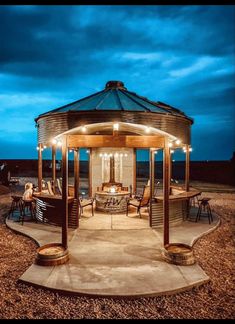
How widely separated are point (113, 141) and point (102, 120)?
5496 mm

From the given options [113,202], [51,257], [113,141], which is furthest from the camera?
[113,202]

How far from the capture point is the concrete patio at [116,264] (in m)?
4.19

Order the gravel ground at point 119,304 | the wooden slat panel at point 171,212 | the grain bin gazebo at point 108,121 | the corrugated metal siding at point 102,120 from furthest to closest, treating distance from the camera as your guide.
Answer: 1. the corrugated metal siding at point 102,120
2. the grain bin gazebo at point 108,121
3. the wooden slat panel at point 171,212
4. the gravel ground at point 119,304

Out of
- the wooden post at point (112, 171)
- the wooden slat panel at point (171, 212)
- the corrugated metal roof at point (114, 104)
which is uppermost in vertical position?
the corrugated metal roof at point (114, 104)

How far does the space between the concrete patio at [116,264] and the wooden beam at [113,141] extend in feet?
7.92

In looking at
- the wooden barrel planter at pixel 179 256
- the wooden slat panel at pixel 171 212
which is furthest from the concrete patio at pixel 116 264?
the wooden slat panel at pixel 171 212

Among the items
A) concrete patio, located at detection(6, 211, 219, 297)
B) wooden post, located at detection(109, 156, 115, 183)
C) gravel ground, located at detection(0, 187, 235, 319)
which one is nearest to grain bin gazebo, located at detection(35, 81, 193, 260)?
wooden post, located at detection(109, 156, 115, 183)

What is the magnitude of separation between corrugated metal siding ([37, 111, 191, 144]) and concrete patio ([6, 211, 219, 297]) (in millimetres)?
4755

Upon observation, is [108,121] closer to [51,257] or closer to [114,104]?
[114,104]

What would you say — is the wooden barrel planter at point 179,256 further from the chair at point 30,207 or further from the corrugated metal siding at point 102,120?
the corrugated metal siding at point 102,120

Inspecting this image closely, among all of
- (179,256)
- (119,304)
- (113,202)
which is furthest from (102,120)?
(119,304)

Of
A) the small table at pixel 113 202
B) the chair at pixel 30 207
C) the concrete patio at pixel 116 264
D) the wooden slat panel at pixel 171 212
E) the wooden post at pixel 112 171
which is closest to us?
the concrete patio at pixel 116 264

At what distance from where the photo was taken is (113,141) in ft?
19.0
